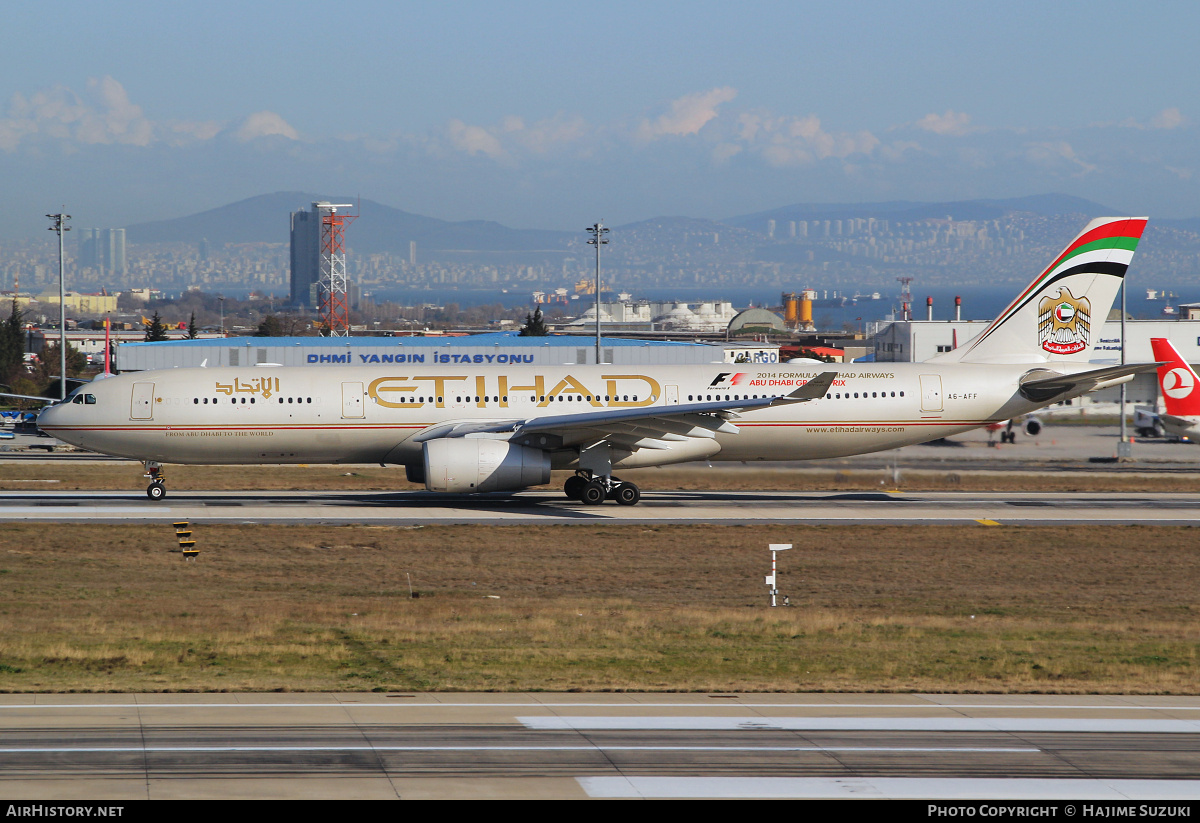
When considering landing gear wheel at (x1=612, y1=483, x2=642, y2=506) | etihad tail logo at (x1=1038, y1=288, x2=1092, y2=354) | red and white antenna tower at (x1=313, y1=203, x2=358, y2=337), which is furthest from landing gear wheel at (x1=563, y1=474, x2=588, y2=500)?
red and white antenna tower at (x1=313, y1=203, x2=358, y2=337)

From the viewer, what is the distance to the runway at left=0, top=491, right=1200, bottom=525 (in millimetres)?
33375

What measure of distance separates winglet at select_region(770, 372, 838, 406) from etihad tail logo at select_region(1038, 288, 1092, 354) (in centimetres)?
990

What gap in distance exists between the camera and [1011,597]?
25219mm

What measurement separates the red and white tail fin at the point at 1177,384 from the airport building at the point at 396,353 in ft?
119

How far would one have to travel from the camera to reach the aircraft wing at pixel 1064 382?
36.3 metres

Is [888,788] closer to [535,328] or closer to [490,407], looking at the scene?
[490,407]

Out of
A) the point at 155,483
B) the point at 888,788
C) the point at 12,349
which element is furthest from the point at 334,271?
the point at 888,788

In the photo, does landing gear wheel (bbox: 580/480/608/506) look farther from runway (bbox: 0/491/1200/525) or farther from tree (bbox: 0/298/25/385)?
tree (bbox: 0/298/25/385)

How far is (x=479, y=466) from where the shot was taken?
33656 millimetres

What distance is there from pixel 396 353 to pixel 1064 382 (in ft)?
165

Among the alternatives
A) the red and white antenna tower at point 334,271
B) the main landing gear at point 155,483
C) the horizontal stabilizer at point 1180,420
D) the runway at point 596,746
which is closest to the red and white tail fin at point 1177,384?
the horizontal stabilizer at point 1180,420

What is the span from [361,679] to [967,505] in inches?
1058
